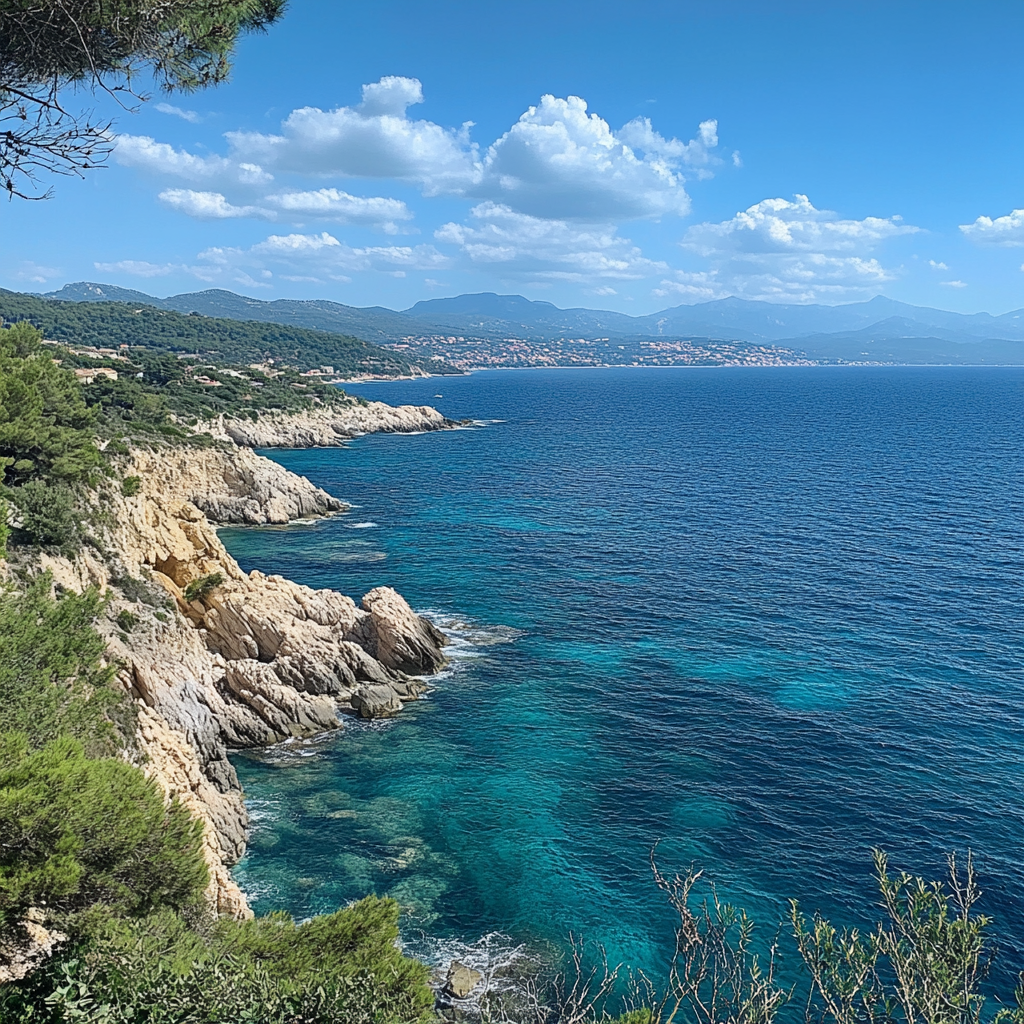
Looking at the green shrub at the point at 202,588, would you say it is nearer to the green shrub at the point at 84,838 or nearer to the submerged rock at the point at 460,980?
the submerged rock at the point at 460,980

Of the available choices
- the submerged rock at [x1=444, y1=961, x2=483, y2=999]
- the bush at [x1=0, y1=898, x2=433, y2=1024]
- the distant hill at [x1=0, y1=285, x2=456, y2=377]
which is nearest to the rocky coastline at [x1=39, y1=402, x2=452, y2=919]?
the submerged rock at [x1=444, y1=961, x2=483, y2=999]

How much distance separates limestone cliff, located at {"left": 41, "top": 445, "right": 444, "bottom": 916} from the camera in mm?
22719

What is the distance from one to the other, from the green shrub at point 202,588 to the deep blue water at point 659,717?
909cm

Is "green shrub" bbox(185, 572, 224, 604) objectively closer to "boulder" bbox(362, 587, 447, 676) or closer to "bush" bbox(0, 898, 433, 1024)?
"boulder" bbox(362, 587, 447, 676)

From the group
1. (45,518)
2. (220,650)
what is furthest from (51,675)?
(220,650)

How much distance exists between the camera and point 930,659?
33969 mm

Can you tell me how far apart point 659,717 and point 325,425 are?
277 ft

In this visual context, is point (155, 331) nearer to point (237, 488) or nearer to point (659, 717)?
Result: point (237, 488)

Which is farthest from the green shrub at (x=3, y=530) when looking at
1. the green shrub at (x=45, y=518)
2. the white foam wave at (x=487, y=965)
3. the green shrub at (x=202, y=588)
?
the green shrub at (x=202, y=588)

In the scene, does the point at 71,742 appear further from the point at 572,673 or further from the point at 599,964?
the point at 572,673

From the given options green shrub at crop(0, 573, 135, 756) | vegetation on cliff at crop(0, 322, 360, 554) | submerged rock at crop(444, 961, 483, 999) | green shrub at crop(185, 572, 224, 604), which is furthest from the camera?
green shrub at crop(185, 572, 224, 604)

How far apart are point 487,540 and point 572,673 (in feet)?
71.4

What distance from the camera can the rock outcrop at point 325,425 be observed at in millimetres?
91312

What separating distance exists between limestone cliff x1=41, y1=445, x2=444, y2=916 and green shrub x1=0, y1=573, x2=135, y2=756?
4015mm
